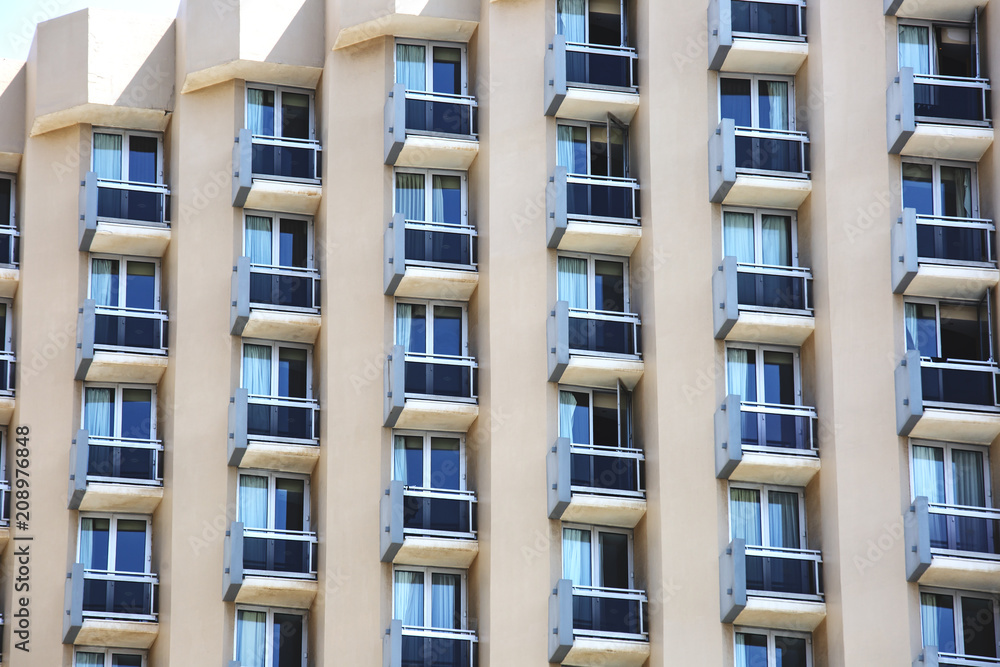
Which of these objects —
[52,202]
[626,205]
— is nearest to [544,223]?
[626,205]

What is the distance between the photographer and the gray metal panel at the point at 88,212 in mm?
51094

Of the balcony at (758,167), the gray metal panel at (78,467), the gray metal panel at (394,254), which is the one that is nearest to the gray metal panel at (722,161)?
the balcony at (758,167)

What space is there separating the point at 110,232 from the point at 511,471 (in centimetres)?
1207

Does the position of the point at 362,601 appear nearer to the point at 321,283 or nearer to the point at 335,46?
the point at 321,283

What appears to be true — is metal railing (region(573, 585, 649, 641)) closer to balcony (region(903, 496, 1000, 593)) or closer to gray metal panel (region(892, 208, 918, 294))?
balcony (region(903, 496, 1000, 593))

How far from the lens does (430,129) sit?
5112 centimetres

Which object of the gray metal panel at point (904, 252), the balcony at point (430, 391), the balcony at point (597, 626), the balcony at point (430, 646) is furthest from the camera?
the balcony at point (430, 391)

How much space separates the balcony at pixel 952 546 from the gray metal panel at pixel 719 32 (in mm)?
11920

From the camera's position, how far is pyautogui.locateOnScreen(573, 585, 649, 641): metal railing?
155 ft

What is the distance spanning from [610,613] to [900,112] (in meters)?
13.9

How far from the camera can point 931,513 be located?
154 ft

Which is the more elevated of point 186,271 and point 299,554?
point 186,271

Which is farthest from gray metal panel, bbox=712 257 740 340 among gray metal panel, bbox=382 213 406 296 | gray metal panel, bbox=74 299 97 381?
gray metal panel, bbox=74 299 97 381

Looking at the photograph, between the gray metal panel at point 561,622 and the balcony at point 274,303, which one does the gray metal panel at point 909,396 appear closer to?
the gray metal panel at point 561,622
